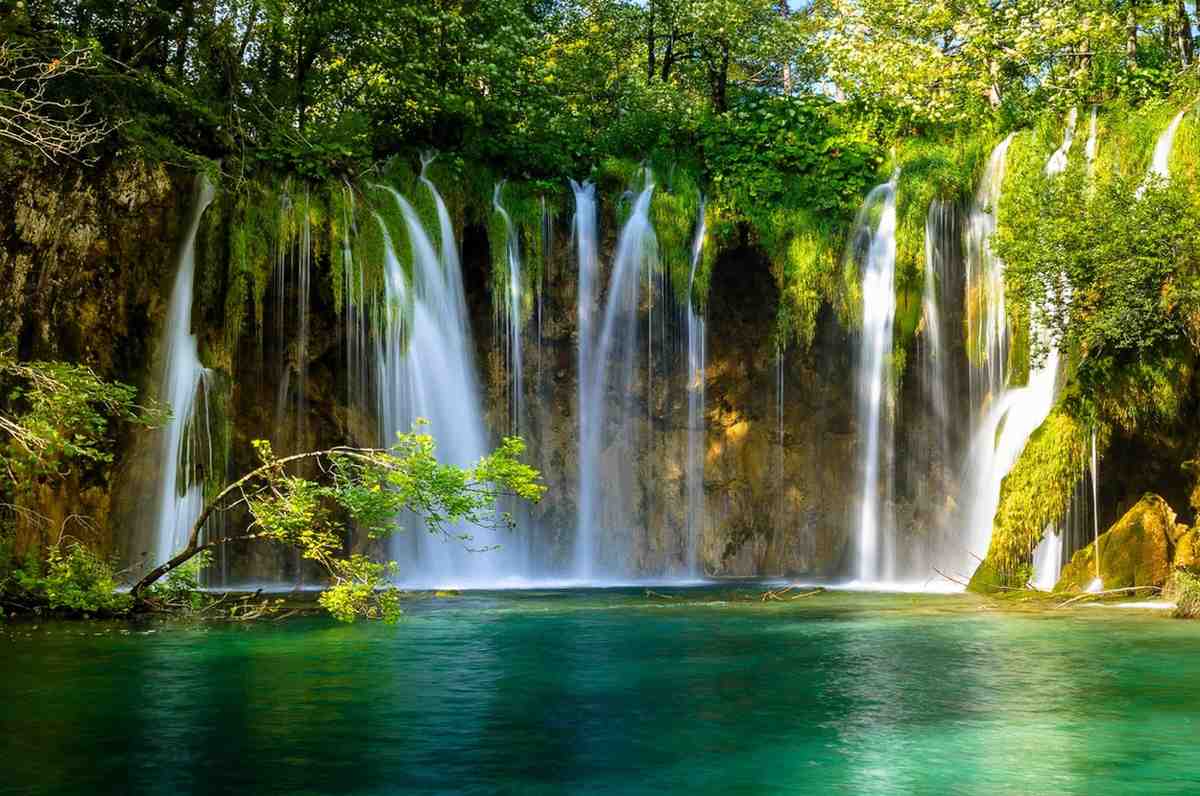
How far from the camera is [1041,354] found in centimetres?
2147

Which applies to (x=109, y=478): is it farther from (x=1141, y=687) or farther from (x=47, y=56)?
(x=1141, y=687)

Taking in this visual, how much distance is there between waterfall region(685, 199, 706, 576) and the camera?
26.2 metres

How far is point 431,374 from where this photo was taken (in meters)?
24.0

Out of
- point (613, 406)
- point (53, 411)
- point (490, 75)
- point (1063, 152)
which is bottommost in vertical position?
point (53, 411)

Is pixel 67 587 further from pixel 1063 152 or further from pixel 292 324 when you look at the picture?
pixel 1063 152

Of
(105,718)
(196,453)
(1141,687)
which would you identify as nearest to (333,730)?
(105,718)

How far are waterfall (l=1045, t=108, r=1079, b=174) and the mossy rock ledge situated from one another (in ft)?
22.3

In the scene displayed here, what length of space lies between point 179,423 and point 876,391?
1263 centimetres

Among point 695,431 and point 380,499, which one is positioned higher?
point 695,431

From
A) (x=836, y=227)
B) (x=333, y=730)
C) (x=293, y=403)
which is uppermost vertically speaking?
(x=836, y=227)

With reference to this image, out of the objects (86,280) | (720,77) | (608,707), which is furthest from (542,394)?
(608,707)

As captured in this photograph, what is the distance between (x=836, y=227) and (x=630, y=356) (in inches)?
190

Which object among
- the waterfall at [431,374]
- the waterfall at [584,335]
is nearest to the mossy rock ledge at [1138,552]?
the waterfall at [584,335]

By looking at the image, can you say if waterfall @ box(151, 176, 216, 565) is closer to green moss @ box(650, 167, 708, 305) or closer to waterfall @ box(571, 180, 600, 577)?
waterfall @ box(571, 180, 600, 577)
